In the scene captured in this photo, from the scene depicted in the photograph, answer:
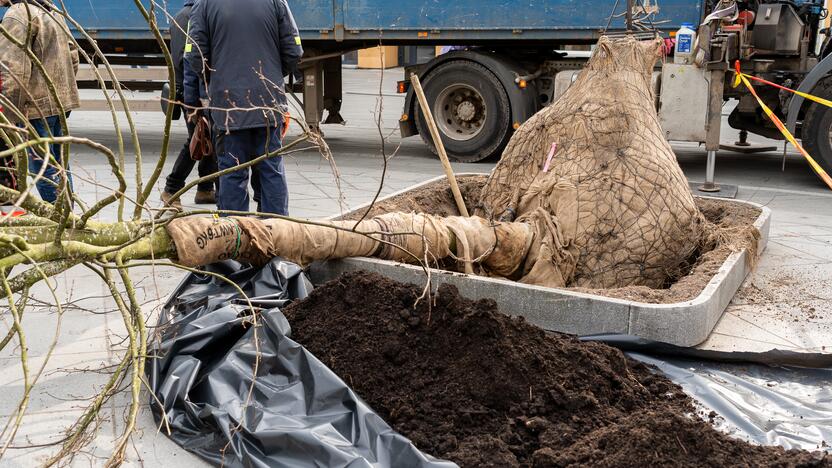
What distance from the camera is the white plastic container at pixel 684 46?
8695 millimetres

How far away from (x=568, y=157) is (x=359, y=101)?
13.9m

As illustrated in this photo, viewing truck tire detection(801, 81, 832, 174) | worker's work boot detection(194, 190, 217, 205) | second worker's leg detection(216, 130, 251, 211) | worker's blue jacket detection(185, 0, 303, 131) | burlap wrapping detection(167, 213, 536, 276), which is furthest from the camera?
truck tire detection(801, 81, 832, 174)

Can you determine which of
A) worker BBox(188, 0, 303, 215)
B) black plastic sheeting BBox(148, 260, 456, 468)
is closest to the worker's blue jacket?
worker BBox(188, 0, 303, 215)

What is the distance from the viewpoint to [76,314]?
5039mm

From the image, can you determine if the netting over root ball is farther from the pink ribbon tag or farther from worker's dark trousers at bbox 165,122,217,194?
worker's dark trousers at bbox 165,122,217,194

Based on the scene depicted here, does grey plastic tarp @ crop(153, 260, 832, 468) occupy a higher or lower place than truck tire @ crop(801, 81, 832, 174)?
lower

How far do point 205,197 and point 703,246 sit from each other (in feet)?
15.2

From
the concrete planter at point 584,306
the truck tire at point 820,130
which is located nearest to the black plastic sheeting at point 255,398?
the concrete planter at point 584,306

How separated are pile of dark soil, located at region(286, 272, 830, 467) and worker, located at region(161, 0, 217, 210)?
2.96 m

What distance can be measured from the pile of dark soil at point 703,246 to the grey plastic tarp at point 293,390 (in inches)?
14.6

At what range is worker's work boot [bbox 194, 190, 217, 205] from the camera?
8023mm

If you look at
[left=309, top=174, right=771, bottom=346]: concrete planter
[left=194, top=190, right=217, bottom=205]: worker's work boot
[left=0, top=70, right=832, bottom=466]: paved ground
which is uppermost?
[left=309, top=174, right=771, bottom=346]: concrete planter

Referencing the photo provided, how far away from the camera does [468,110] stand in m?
10.9

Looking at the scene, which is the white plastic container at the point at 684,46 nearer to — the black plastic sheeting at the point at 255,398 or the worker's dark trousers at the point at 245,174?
the worker's dark trousers at the point at 245,174
